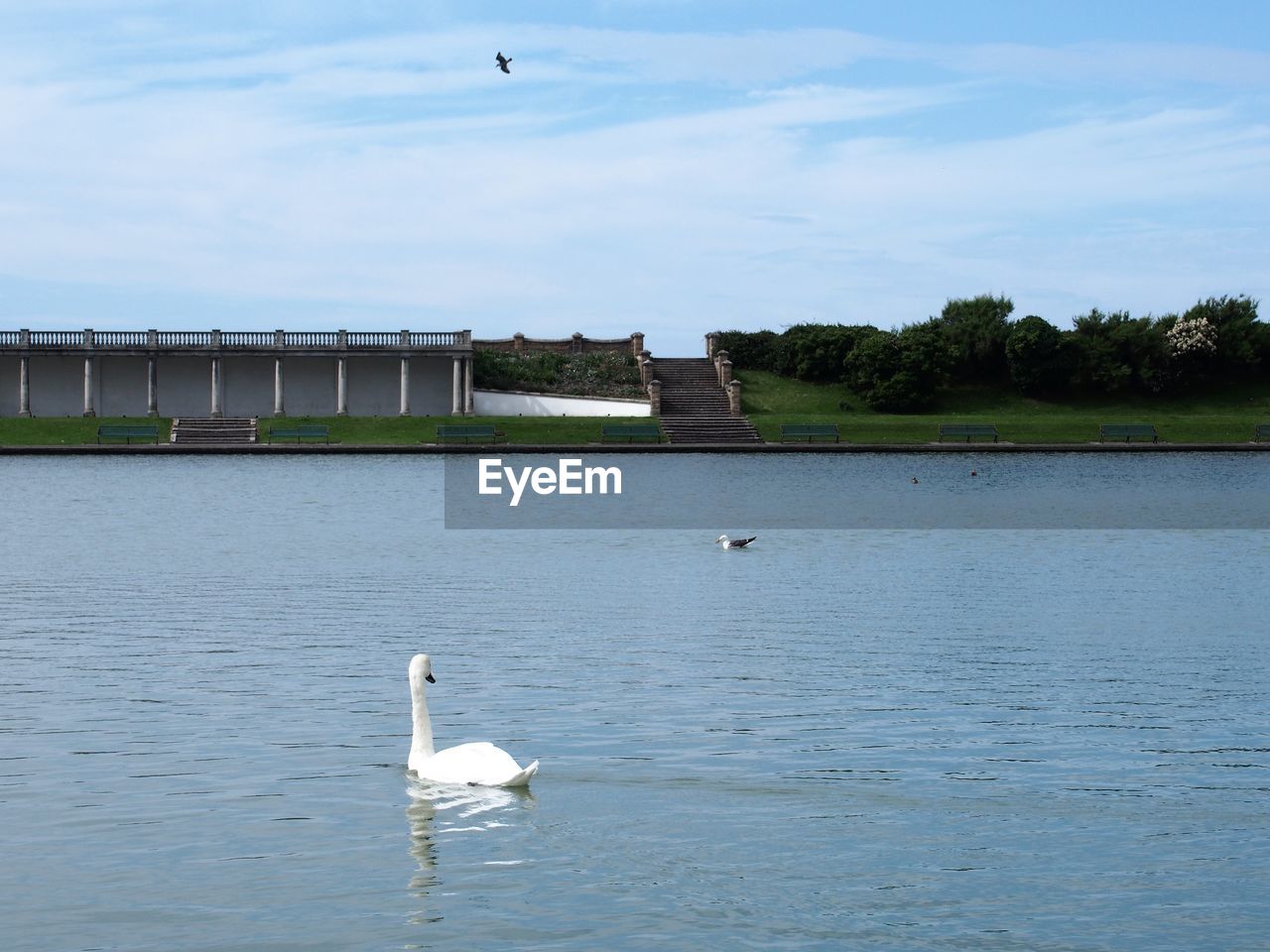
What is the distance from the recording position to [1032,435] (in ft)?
275

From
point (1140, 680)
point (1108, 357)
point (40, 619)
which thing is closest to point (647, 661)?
point (1140, 680)

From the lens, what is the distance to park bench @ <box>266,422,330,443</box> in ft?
268

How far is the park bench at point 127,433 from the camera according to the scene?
81.1m

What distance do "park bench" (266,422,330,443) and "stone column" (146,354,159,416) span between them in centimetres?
1196

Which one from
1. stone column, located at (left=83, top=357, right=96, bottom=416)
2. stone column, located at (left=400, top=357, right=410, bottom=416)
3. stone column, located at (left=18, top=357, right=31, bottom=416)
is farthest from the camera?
stone column, located at (left=400, top=357, right=410, bottom=416)

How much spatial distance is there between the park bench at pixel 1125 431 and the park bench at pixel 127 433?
1832 inches

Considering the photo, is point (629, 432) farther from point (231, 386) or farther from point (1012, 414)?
point (231, 386)

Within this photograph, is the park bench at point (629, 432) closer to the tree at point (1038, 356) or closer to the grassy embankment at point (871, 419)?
the grassy embankment at point (871, 419)

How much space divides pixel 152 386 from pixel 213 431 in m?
9.27

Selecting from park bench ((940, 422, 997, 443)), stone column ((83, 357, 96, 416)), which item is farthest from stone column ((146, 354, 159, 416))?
park bench ((940, 422, 997, 443))

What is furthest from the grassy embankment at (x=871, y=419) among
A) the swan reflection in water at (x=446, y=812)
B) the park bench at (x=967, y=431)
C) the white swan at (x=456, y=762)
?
the swan reflection in water at (x=446, y=812)

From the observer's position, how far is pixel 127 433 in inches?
3199

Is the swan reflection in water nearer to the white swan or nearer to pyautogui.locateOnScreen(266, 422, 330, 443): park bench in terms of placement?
the white swan

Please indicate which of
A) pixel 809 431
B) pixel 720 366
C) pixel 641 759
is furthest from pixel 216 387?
pixel 641 759
